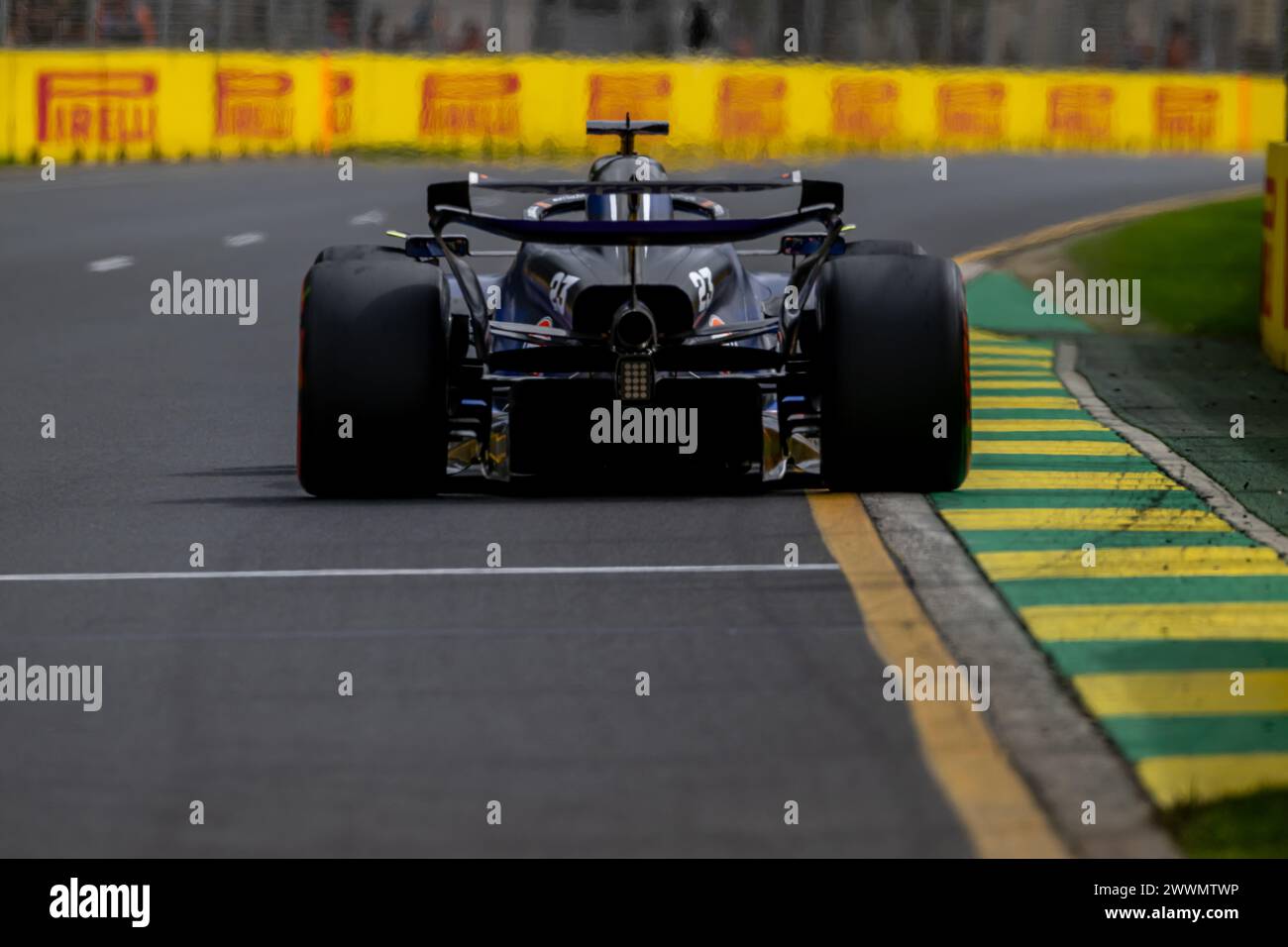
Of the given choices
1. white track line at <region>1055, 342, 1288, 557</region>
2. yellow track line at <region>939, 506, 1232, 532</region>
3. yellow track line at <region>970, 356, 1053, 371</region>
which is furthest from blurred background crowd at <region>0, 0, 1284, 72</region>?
yellow track line at <region>939, 506, 1232, 532</region>

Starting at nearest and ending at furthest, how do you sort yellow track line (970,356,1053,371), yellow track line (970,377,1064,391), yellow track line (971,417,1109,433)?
yellow track line (971,417,1109,433) → yellow track line (970,377,1064,391) → yellow track line (970,356,1053,371)

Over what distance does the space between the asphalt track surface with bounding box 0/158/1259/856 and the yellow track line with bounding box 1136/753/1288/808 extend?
1.73 ft

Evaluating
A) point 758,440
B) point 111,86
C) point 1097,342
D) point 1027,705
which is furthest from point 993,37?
point 1027,705

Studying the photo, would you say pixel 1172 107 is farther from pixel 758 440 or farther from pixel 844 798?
pixel 844 798

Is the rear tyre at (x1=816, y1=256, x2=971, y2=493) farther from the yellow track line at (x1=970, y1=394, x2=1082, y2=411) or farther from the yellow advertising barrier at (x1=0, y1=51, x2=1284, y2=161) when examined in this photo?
the yellow advertising barrier at (x1=0, y1=51, x2=1284, y2=161)

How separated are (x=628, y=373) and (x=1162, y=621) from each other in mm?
2730

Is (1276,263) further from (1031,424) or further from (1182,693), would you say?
(1182,693)

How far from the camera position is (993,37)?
43.8 meters

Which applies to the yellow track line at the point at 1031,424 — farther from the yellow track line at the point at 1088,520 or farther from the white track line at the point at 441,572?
the white track line at the point at 441,572

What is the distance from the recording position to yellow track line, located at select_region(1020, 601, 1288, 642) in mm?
7848

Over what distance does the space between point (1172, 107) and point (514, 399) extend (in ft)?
122

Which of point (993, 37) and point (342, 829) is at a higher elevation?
point (993, 37)

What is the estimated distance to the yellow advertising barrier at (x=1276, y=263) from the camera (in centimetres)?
1600

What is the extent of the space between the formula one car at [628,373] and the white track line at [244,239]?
14.7m
